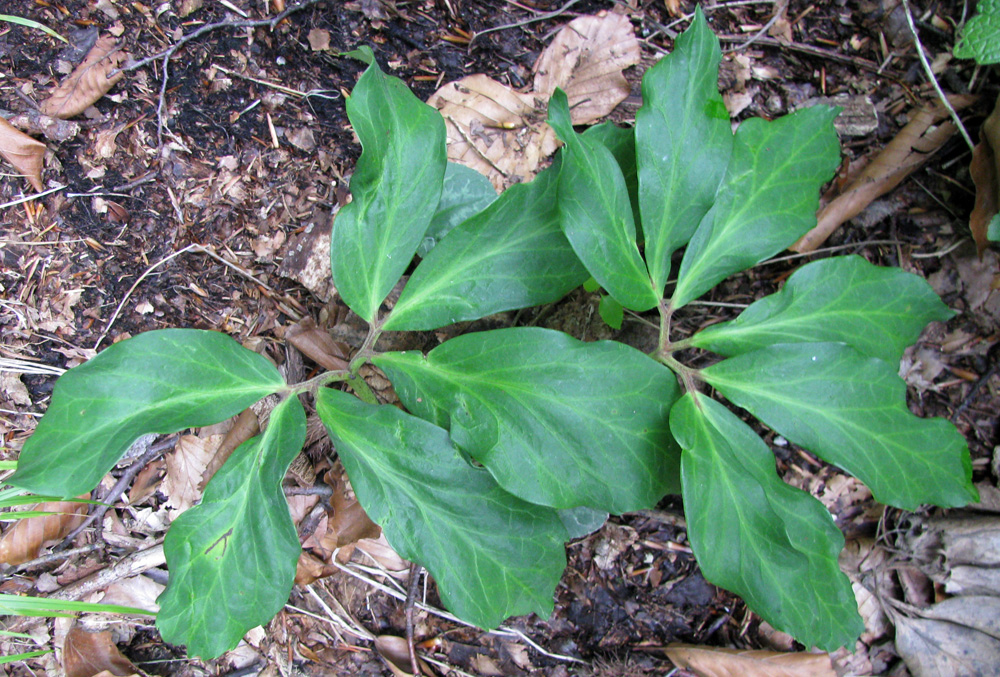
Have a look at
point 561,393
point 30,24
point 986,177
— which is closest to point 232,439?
point 561,393

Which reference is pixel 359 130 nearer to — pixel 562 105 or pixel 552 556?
pixel 562 105

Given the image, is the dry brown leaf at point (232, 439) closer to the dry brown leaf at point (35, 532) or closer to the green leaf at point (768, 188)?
the dry brown leaf at point (35, 532)

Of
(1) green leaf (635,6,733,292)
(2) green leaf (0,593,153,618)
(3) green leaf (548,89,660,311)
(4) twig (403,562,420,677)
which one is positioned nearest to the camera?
(3) green leaf (548,89,660,311)

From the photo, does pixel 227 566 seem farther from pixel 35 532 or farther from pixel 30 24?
pixel 30 24

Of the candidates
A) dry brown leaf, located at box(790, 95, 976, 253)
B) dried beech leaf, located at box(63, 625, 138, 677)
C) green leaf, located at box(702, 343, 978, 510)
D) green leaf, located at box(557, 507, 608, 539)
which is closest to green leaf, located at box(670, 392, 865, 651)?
green leaf, located at box(702, 343, 978, 510)

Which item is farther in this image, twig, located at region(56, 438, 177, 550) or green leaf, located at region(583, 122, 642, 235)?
twig, located at region(56, 438, 177, 550)

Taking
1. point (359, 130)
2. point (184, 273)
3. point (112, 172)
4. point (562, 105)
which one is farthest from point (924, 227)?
point (112, 172)

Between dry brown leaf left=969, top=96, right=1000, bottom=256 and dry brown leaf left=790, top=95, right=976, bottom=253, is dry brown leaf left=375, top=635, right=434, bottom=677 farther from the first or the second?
dry brown leaf left=969, top=96, right=1000, bottom=256
